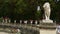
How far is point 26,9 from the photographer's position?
29.4 metres

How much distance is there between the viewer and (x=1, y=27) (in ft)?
67.5

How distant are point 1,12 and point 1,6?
68 cm

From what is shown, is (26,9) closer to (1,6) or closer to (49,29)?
(1,6)

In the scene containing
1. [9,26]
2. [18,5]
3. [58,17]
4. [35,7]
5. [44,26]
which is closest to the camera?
[44,26]

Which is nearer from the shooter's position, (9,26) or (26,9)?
(9,26)

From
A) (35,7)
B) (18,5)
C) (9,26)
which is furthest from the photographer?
(35,7)

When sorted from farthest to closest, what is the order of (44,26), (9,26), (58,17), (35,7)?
(58,17) < (35,7) < (9,26) < (44,26)

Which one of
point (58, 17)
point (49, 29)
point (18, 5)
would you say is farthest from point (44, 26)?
point (58, 17)

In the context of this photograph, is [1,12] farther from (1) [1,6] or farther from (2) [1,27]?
(2) [1,27]

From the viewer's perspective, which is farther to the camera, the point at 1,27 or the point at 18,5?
the point at 18,5

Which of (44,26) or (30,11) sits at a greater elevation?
(30,11)

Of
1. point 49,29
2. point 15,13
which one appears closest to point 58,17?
point 15,13

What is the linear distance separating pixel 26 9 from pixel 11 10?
1681 millimetres

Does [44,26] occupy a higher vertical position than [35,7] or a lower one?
lower
